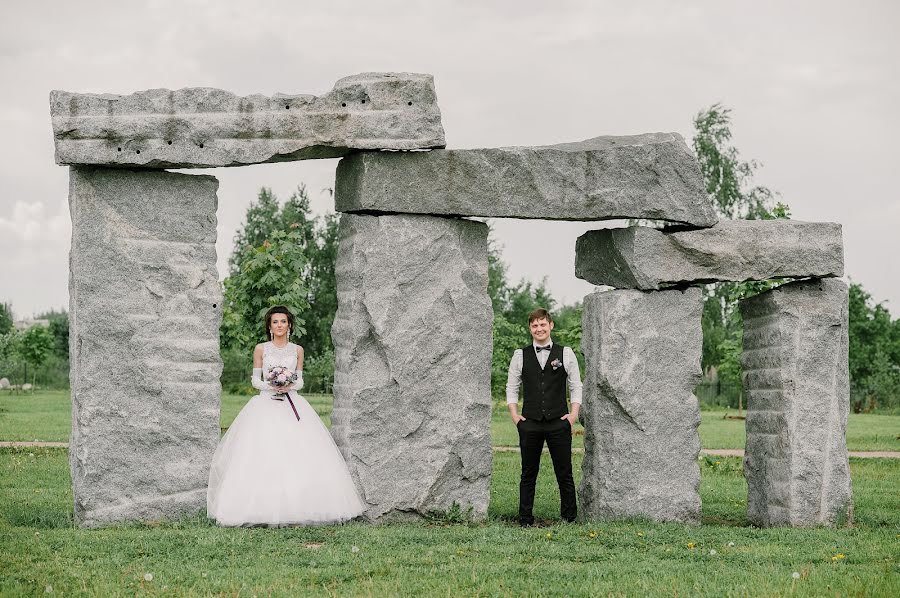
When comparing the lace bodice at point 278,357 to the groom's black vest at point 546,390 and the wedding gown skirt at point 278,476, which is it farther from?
the groom's black vest at point 546,390

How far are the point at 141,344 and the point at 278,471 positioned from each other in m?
1.61

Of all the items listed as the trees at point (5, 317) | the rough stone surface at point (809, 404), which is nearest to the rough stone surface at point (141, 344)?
the rough stone surface at point (809, 404)

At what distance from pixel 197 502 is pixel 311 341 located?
82.8ft

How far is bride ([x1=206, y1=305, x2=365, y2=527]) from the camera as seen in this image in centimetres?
918

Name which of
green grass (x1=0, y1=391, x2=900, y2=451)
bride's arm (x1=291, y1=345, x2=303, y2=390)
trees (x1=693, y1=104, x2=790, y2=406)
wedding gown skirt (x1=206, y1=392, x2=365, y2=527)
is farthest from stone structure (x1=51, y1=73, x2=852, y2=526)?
trees (x1=693, y1=104, x2=790, y2=406)

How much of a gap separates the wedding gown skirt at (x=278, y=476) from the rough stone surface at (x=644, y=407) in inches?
89.5

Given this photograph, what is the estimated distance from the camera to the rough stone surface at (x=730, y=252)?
9.96 metres

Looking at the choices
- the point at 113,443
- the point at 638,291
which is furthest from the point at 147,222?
the point at 638,291

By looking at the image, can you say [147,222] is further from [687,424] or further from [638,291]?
[687,424]

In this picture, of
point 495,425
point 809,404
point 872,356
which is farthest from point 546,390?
point 872,356

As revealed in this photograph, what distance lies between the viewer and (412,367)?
965 cm

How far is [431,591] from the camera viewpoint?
268 inches

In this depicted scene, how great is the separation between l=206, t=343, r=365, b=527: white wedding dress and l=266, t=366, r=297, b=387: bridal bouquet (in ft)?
0.65

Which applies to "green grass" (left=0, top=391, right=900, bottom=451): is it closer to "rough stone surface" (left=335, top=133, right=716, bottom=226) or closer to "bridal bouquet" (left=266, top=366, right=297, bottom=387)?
"bridal bouquet" (left=266, top=366, right=297, bottom=387)
